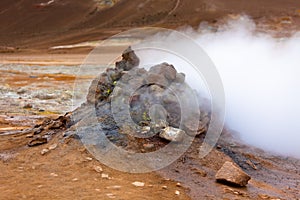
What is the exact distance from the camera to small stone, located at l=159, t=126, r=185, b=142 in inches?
224

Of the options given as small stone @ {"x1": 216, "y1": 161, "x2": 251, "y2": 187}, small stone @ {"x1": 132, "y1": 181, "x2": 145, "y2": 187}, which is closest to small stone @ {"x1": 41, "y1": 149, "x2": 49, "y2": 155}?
small stone @ {"x1": 132, "y1": 181, "x2": 145, "y2": 187}

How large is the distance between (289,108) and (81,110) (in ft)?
13.3

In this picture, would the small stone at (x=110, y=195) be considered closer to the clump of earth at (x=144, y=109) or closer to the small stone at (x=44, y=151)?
the clump of earth at (x=144, y=109)

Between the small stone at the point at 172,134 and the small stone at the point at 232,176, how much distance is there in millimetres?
836

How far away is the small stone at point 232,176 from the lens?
4980 millimetres

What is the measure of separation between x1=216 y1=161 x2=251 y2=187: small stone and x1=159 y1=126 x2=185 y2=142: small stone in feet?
2.74

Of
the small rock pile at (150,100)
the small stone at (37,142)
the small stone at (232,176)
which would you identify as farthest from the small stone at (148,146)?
the small stone at (37,142)

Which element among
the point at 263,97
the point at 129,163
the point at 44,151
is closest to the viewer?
the point at 129,163

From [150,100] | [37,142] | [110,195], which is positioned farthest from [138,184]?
[37,142]

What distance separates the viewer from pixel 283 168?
6.22 metres

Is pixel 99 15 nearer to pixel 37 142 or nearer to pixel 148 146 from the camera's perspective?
pixel 37 142

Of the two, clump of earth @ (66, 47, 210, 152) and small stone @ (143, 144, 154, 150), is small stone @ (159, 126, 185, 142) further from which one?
small stone @ (143, 144, 154, 150)

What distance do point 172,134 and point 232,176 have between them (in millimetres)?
1084

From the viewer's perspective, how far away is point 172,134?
573 cm
